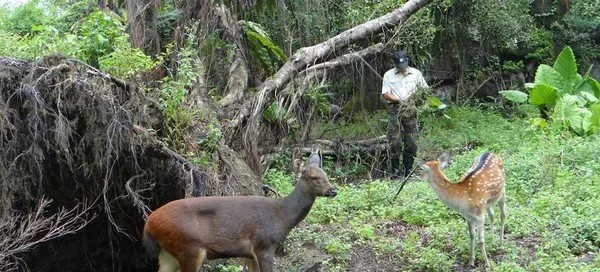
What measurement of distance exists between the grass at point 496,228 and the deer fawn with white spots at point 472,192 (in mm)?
447

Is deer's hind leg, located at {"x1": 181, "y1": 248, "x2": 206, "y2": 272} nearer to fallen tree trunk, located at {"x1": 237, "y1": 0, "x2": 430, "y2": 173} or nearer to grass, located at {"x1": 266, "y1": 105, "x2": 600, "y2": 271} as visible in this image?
grass, located at {"x1": 266, "y1": 105, "x2": 600, "y2": 271}

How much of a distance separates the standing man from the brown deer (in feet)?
19.2

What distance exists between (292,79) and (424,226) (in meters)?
3.74

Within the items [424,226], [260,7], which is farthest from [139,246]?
[260,7]

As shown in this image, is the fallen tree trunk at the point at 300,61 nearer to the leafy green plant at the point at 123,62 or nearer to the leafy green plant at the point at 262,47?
the leafy green plant at the point at 262,47

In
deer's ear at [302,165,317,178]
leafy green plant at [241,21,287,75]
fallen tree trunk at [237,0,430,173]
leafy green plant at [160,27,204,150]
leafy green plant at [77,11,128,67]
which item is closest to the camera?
deer's ear at [302,165,317,178]

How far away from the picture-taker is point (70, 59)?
8953 millimetres

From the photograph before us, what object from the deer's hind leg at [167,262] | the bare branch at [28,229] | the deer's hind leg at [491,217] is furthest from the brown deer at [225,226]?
the deer's hind leg at [491,217]

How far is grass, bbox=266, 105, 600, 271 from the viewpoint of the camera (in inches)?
367

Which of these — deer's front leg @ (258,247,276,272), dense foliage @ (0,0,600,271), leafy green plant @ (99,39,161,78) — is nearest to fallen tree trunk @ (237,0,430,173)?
dense foliage @ (0,0,600,271)

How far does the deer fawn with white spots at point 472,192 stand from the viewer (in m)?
9.02

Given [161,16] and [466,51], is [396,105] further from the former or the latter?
[466,51]

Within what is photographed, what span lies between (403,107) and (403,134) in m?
0.55

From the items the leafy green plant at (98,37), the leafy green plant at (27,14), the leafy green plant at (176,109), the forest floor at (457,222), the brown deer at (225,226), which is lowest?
the forest floor at (457,222)
